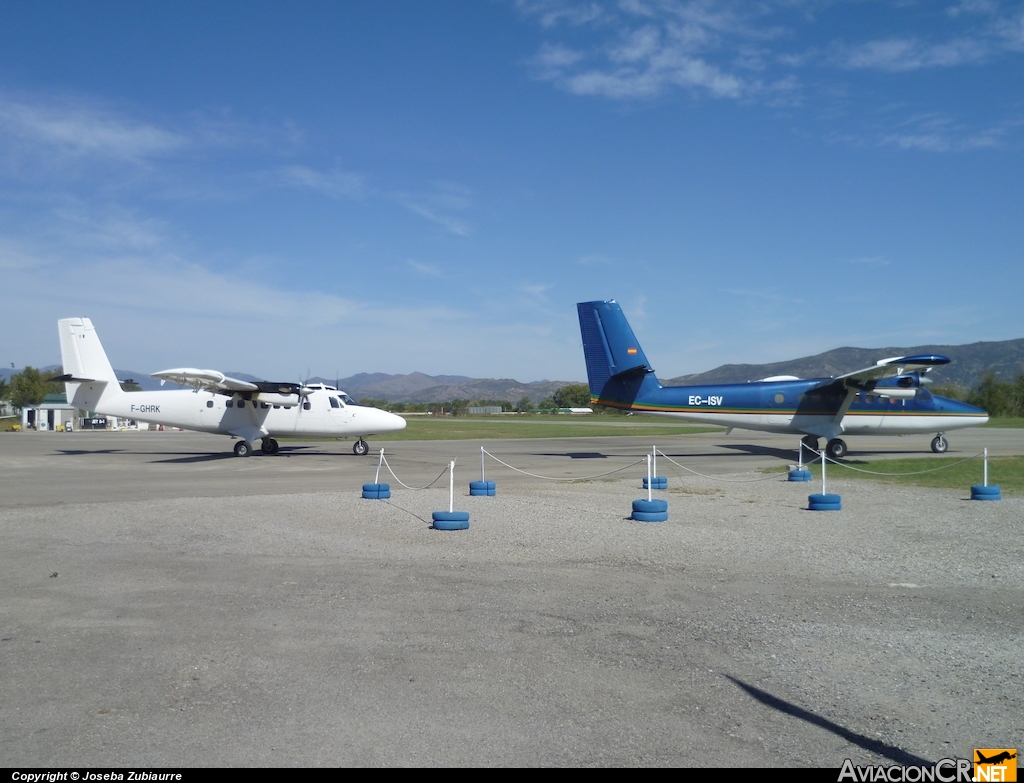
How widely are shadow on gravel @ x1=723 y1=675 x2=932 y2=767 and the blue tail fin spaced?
68.6 ft

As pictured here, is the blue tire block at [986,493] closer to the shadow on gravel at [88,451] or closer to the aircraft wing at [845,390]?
the aircraft wing at [845,390]

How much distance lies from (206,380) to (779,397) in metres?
Answer: 20.6

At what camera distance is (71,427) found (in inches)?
2699

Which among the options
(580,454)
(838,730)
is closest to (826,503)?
(838,730)

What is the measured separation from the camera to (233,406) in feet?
95.5

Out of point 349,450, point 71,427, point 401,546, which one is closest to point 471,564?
point 401,546

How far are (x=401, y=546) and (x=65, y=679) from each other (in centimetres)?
557

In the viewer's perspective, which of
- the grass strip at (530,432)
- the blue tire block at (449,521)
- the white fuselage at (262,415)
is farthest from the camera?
the grass strip at (530,432)

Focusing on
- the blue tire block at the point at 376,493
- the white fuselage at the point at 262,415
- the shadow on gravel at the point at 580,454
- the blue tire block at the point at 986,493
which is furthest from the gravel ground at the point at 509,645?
the white fuselage at the point at 262,415

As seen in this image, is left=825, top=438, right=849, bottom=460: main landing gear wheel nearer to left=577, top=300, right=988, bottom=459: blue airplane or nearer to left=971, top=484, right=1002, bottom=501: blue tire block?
left=577, top=300, right=988, bottom=459: blue airplane

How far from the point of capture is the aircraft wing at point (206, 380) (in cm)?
2546

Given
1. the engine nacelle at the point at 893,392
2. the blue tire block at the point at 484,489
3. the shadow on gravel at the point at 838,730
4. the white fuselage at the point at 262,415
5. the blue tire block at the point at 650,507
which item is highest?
the engine nacelle at the point at 893,392

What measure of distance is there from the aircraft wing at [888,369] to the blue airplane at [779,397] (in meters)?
0.04

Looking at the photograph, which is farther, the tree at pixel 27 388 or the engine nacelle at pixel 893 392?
the tree at pixel 27 388
